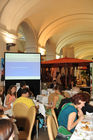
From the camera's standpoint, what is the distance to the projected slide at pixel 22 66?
24.2 feet

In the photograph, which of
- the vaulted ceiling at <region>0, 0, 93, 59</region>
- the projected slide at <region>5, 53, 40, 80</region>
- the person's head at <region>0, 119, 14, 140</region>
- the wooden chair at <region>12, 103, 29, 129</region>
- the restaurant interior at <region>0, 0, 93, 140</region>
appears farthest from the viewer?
the vaulted ceiling at <region>0, 0, 93, 59</region>

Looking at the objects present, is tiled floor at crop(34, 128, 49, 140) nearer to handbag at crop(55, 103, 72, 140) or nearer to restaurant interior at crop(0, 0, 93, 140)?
restaurant interior at crop(0, 0, 93, 140)

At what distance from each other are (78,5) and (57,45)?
21.0 feet

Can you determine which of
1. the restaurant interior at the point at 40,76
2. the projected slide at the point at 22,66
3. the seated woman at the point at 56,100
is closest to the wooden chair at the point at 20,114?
the restaurant interior at the point at 40,76

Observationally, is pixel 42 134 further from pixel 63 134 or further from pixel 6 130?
pixel 6 130

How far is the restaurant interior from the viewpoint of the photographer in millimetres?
3105

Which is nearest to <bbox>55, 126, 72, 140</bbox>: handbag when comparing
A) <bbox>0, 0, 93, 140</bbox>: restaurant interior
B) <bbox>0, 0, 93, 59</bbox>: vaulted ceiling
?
<bbox>0, 0, 93, 140</bbox>: restaurant interior

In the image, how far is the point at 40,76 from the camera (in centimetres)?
755

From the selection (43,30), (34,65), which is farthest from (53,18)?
(34,65)

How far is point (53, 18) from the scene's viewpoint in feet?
38.0

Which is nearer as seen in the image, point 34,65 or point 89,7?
point 34,65

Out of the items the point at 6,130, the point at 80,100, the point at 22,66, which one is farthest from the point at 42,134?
the point at 6,130

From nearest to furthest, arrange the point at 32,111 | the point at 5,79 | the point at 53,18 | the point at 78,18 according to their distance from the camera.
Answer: the point at 32,111
the point at 5,79
the point at 53,18
the point at 78,18

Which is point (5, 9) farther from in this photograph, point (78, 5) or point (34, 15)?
point (78, 5)
